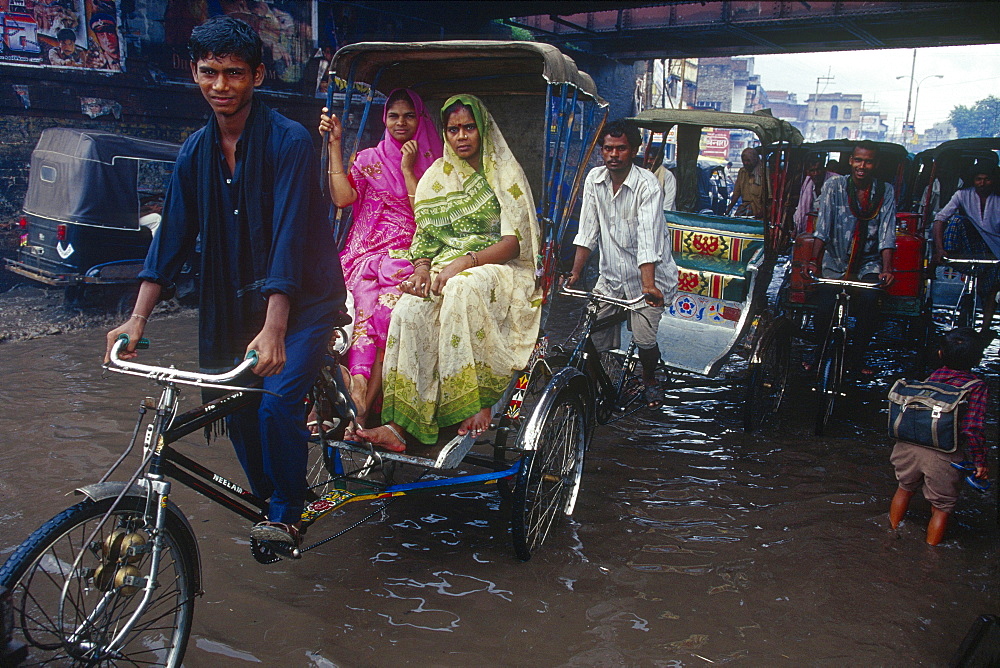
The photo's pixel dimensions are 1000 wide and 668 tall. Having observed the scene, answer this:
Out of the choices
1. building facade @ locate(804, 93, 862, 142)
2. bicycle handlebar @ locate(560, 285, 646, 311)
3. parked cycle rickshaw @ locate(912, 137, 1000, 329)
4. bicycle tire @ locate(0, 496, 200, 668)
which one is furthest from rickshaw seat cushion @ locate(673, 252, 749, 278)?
building facade @ locate(804, 93, 862, 142)

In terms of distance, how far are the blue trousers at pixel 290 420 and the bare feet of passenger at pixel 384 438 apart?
0.46 m

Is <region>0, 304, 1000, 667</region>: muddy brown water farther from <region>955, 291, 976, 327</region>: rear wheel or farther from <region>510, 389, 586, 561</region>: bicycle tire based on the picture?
<region>955, 291, 976, 327</region>: rear wheel

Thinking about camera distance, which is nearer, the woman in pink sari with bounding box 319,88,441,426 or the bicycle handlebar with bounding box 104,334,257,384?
the bicycle handlebar with bounding box 104,334,257,384

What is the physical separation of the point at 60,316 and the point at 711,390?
6.49 m

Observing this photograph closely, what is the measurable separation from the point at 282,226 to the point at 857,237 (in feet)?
16.0

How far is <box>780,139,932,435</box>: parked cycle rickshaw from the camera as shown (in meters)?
5.08

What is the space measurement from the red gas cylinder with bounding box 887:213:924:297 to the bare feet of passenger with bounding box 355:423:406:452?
4640 millimetres

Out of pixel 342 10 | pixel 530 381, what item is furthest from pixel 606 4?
pixel 530 381

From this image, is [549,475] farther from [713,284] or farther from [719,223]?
[719,223]

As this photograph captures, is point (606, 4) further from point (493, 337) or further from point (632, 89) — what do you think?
point (493, 337)

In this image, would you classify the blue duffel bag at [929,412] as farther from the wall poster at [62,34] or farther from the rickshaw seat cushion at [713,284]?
the wall poster at [62,34]

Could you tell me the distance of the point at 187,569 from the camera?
230cm

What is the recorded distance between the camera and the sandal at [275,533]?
252 centimetres

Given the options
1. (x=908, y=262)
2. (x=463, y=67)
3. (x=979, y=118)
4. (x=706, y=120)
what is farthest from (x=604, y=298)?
(x=979, y=118)
